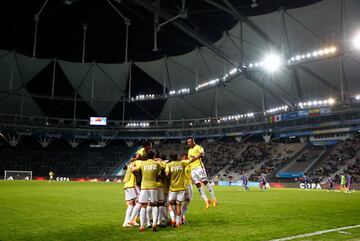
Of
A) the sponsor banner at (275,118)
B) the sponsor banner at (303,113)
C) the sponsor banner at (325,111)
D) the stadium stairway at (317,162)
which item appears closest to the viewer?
the stadium stairway at (317,162)

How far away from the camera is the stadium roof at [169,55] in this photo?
4784 cm

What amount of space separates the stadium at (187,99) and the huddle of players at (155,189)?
1.81 feet

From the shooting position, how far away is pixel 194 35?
1817 inches

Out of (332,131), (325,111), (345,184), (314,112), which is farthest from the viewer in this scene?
(332,131)

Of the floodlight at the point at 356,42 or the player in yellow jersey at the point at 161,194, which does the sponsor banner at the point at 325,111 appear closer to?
the floodlight at the point at 356,42

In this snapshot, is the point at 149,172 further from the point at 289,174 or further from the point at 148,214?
the point at 289,174

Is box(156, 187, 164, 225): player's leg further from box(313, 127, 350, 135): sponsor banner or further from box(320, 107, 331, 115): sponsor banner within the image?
box(313, 127, 350, 135): sponsor banner

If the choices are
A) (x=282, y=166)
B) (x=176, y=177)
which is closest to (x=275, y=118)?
(x=282, y=166)

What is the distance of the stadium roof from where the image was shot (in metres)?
47.8

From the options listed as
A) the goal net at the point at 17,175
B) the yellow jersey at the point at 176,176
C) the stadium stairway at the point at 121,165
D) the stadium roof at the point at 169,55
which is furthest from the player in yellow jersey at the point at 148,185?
the stadium stairway at the point at 121,165

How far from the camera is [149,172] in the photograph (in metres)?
11.0

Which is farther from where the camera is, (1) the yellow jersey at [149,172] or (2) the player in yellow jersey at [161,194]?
(2) the player in yellow jersey at [161,194]

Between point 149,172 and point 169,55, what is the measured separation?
61.1 metres

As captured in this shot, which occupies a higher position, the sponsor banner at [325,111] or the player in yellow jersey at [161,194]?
the sponsor banner at [325,111]
